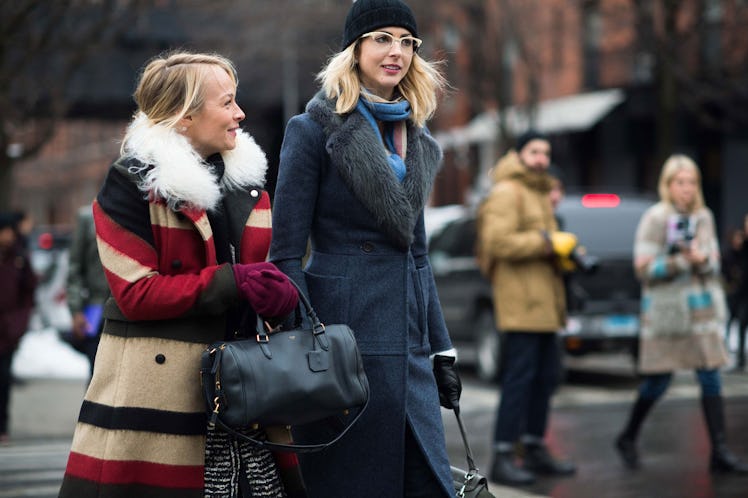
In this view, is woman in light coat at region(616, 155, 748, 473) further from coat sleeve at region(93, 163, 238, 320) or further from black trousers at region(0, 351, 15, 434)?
coat sleeve at region(93, 163, 238, 320)

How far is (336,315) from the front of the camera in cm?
409

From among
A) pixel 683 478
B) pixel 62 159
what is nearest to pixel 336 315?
pixel 683 478

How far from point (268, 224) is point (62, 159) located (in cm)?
7402

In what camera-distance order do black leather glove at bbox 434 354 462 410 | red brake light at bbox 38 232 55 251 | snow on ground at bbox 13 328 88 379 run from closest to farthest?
black leather glove at bbox 434 354 462 410
snow on ground at bbox 13 328 88 379
red brake light at bbox 38 232 55 251

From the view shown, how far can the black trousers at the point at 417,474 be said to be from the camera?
4.08 m

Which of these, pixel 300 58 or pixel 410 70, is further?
pixel 300 58

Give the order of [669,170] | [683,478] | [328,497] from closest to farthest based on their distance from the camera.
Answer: [328,497] < [683,478] < [669,170]

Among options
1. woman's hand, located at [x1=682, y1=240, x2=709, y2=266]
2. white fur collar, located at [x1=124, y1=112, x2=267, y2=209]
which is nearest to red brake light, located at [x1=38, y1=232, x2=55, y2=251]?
woman's hand, located at [x1=682, y1=240, x2=709, y2=266]

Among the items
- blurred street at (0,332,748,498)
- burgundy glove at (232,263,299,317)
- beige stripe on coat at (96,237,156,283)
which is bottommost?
blurred street at (0,332,748,498)

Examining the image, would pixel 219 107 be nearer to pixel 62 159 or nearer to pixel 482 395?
pixel 482 395

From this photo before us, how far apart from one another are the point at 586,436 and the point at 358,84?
5.76m

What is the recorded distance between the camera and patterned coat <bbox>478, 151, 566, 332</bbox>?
7551 millimetres

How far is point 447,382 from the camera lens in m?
4.36

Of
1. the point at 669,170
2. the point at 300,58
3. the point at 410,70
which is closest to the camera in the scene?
the point at 410,70
